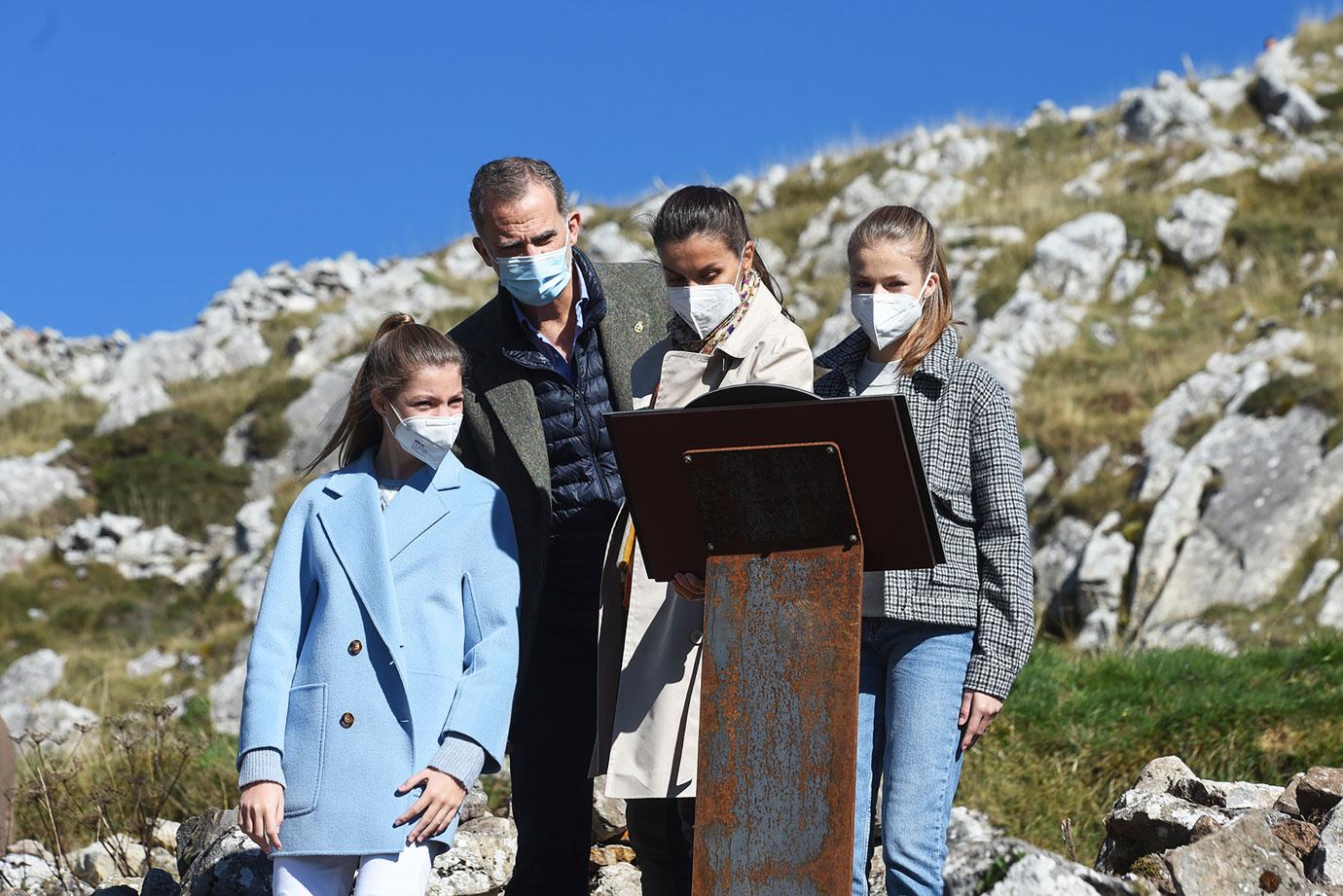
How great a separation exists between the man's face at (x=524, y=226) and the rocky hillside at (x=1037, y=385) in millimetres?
658

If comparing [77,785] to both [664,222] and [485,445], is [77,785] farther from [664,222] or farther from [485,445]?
[664,222]

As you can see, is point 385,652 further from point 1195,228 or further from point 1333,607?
point 1195,228

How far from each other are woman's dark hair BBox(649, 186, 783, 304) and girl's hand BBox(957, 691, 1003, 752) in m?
1.22

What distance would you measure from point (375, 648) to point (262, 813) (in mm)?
435

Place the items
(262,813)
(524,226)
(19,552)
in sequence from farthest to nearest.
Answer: (19,552) < (524,226) < (262,813)

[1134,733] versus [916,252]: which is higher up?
[916,252]

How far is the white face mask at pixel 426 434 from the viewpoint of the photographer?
3.29m

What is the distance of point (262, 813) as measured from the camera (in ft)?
9.80

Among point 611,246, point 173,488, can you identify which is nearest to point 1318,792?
point 173,488

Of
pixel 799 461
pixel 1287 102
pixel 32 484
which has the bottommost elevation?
pixel 799 461

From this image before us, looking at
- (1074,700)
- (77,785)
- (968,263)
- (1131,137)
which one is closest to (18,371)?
(968,263)

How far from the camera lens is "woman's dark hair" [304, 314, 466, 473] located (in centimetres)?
333

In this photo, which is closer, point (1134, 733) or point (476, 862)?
point (476, 862)

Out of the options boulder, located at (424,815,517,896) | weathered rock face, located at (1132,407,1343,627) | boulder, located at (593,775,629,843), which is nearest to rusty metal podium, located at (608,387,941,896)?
boulder, located at (424,815,517,896)
